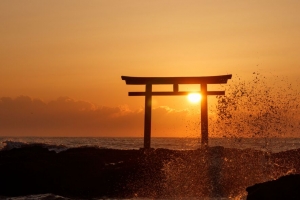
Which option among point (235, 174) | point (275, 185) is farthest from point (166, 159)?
point (275, 185)

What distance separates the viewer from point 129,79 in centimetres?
2452

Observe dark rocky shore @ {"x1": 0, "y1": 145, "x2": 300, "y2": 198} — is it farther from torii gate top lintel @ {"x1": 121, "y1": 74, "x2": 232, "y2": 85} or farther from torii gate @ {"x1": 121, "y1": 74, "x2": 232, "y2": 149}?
torii gate top lintel @ {"x1": 121, "y1": 74, "x2": 232, "y2": 85}

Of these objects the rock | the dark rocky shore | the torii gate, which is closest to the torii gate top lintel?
the torii gate

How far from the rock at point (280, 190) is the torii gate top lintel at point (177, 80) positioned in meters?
13.6

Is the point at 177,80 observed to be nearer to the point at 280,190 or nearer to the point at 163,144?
the point at 280,190

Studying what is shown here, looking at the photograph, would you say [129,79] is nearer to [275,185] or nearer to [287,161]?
[287,161]

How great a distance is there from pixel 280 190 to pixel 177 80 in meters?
14.3

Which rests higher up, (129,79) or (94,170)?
(129,79)

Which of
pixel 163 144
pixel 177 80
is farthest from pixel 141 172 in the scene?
pixel 163 144

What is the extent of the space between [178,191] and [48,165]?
4.71 meters

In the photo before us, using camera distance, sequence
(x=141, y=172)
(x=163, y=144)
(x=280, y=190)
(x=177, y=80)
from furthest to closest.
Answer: (x=163, y=144) → (x=177, y=80) → (x=141, y=172) → (x=280, y=190)

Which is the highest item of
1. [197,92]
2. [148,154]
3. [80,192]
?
[197,92]

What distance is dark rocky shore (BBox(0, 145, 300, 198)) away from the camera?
677 inches

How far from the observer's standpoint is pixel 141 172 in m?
18.9
